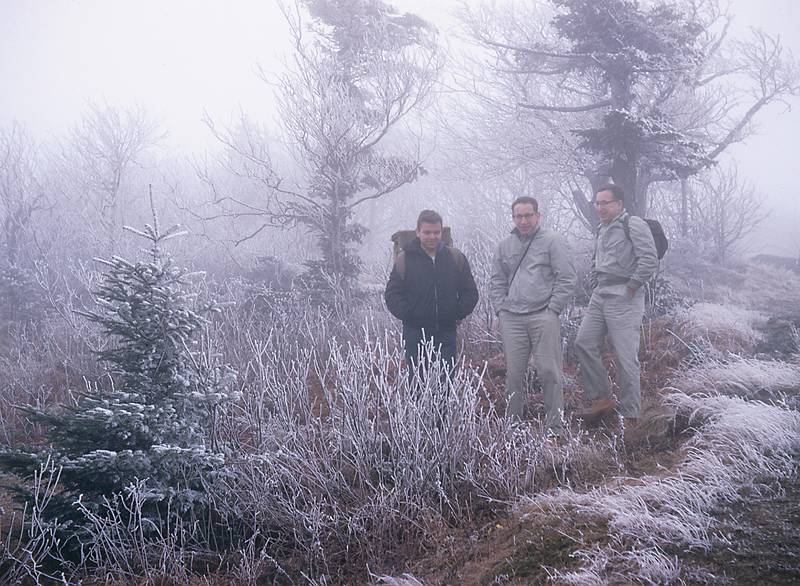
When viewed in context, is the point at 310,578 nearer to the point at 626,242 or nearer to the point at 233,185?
the point at 626,242

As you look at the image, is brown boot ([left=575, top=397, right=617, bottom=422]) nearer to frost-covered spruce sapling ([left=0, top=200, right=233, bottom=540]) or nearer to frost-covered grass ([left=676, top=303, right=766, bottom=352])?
frost-covered grass ([left=676, top=303, right=766, bottom=352])

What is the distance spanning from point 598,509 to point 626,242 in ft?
8.08

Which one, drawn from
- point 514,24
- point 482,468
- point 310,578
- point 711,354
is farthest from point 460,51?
point 310,578

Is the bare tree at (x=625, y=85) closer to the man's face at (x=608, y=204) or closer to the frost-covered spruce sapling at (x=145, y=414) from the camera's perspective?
the man's face at (x=608, y=204)

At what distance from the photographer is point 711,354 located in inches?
241

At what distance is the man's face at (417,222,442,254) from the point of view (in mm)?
4238

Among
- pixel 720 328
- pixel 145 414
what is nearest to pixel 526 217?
pixel 145 414

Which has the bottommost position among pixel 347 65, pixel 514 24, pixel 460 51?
pixel 347 65

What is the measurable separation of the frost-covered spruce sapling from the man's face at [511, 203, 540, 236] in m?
2.42

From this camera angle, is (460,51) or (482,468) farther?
(460,51)

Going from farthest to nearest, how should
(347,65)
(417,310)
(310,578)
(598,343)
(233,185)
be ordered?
1. (233,185)
2. (347,65)
3. (598,343)
4. (417,310)
5. (310,578)

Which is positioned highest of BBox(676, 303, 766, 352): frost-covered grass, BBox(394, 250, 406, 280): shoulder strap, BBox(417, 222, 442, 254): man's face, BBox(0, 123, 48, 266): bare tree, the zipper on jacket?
BBox(0, 123, 48, 266): bare tree

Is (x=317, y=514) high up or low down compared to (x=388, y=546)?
up

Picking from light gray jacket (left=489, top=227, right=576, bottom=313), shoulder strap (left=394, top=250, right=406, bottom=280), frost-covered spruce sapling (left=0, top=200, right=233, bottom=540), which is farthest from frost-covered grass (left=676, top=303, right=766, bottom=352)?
frost-covered spruce sapling (left=0, top=200, right=233, bottom=540)
